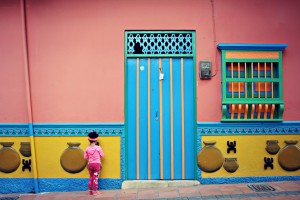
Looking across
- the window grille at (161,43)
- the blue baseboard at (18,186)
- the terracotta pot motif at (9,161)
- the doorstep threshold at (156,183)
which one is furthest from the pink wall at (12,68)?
the doorstep threshold at (156,183)

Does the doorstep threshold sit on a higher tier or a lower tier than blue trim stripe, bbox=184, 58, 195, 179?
lower

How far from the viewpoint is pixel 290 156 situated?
5738 millimetres

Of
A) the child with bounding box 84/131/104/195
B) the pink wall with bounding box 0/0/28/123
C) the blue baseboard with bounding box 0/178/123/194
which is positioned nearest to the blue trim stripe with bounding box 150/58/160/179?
the blue baseboard with bounding box 0/178/123/194

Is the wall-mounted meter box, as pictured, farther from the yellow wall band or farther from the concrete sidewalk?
the concrete sidewalk

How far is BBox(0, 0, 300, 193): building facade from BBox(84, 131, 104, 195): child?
0.74 feet

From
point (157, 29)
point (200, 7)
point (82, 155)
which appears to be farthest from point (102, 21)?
point (82, 155)

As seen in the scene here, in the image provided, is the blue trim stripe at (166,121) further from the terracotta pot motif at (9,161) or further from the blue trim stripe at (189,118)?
the terracotta pot motif at (9,161)

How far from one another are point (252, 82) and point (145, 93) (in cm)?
200

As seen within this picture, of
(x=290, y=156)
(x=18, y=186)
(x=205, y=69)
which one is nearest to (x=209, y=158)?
(x=290, y=156)

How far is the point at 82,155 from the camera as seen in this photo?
18.7 feet

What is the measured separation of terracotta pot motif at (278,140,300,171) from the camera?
5723 millimetres

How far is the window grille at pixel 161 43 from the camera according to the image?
5.79 meters

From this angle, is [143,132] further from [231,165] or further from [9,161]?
[9,161]

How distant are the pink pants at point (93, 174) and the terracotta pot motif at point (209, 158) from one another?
6.09 ft
